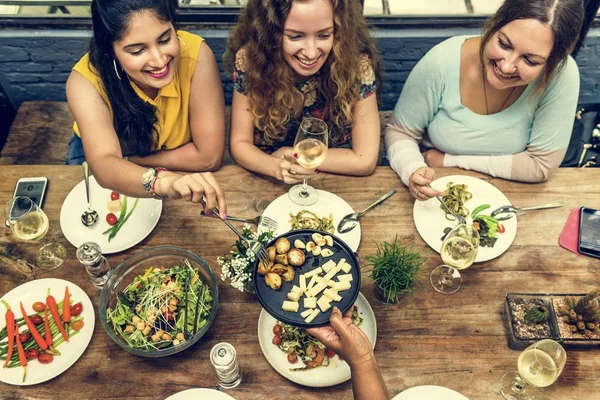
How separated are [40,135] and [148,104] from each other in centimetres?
98

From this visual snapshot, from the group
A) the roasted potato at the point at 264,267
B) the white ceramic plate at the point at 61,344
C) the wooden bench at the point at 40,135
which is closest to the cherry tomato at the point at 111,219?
the white ceramic plate at the point at 61,344

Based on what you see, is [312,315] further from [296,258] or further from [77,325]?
[77,325]

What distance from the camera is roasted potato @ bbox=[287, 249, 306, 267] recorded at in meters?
1.58

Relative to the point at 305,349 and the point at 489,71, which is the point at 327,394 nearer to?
the point at 305,349

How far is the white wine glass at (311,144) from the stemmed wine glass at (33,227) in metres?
0.86

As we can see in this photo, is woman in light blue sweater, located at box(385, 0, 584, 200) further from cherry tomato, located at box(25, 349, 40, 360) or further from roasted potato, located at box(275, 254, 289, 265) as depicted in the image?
cherry tomato, located at box(25, 349, 40, 360)

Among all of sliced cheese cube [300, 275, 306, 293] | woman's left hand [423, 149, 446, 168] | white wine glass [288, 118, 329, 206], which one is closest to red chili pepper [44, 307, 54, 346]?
sliced cheese cube [300, 275, 306, 293]

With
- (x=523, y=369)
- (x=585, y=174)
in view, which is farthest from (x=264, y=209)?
(x=585, y=174)

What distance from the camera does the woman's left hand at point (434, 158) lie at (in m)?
2.27

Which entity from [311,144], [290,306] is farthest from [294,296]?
[311,144]

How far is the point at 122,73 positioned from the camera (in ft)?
6.43

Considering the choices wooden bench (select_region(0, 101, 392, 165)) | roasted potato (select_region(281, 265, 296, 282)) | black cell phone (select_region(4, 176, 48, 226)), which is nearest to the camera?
roasted potato (select_region(281, 265, 296, 282))

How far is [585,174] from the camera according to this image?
1999 mm

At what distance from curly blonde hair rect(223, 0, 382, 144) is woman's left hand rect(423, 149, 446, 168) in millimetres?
390
